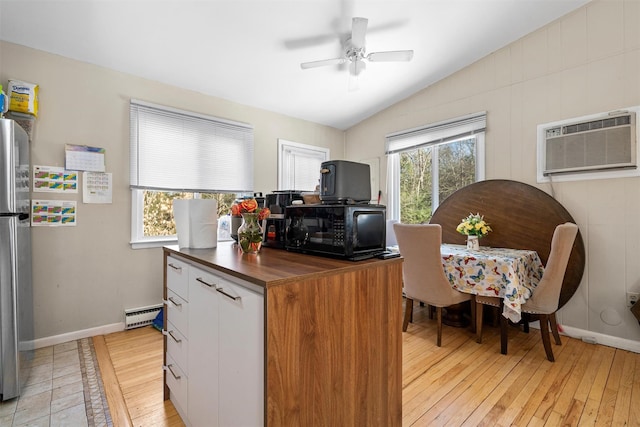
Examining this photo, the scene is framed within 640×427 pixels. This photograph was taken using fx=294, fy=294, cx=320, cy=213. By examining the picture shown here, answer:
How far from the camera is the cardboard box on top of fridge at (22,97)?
7.19 ft

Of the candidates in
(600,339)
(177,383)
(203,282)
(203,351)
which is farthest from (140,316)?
(600,339)

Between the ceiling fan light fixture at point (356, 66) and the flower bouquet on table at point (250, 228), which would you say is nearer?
the flower bouquet on table at point (250, 228)

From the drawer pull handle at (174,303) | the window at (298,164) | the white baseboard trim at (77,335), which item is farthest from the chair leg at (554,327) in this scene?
the white baseboard trim at (77,335)

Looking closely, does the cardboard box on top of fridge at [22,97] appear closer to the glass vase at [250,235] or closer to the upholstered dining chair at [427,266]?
the glass vase at [250,235]

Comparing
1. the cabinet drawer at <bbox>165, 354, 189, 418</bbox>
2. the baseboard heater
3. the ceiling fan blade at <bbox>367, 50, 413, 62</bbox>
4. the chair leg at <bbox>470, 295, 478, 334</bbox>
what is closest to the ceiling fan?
the ceiling fan blade at <bbox>367, 50, 413, 62</bbox>

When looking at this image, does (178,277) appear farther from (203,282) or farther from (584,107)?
(584,107)

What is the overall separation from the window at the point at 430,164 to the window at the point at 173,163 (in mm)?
2051

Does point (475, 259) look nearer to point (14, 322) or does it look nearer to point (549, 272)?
point (549, 272)

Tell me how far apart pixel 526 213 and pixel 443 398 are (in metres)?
1.99

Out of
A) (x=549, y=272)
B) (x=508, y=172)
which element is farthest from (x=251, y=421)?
(x=508, y=172)

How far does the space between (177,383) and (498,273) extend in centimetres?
236

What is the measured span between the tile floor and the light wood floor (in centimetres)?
21

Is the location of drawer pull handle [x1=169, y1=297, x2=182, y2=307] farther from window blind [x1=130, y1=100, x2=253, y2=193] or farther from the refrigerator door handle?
window blind [x1=130, y1=100, x2=253, y2=193]

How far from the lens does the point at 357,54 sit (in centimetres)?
262
